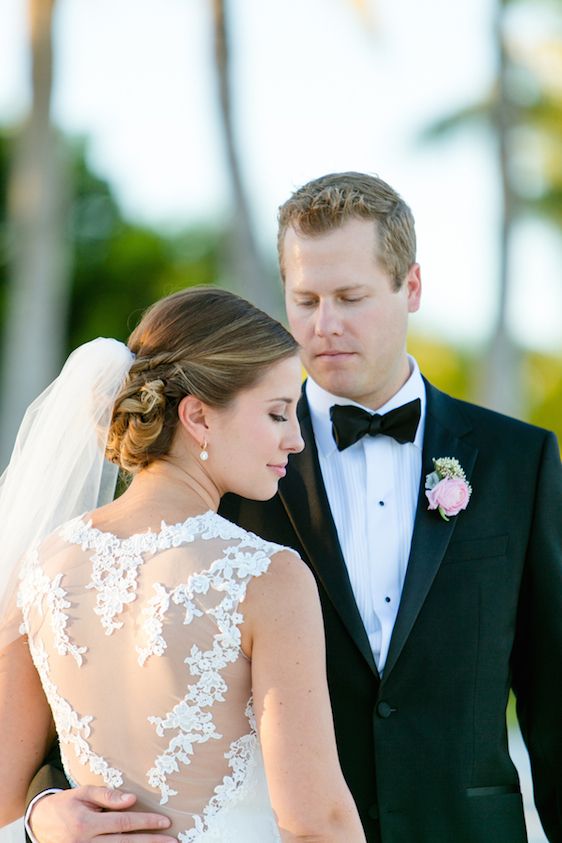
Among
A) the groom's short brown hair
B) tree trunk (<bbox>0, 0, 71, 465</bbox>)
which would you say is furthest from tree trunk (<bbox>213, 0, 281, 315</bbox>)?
the groom's short brown hair

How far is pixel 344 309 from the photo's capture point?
11.5ft

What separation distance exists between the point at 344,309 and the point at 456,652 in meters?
0.97

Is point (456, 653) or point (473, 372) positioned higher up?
point (456, 653)

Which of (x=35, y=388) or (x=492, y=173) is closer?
(x=35, y=388)

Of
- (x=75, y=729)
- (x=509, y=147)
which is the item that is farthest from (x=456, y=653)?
(x=509, y=147)

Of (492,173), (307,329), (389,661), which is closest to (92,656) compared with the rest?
(389,661)

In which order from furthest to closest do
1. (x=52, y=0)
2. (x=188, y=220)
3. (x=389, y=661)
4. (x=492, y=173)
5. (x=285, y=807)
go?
(x=188, y=220) → (x=492, y=173) → (x=52, y=0) → (x=389, y=661) → (x=285, y=807)

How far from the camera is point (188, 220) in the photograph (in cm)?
2002

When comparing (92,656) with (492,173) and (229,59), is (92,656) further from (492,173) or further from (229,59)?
(492,173)

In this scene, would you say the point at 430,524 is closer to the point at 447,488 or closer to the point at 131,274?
the point at 447,488

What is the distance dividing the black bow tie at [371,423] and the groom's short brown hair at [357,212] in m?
0.37

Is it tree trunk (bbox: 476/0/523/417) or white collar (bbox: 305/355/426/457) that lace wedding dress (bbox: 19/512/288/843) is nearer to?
white collar (bbox: 305/355/426/457)

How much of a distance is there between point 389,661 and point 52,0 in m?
12.8

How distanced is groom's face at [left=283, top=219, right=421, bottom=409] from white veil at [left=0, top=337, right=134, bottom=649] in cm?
68
